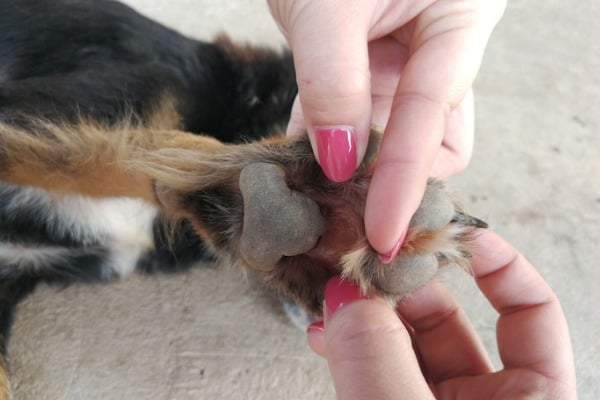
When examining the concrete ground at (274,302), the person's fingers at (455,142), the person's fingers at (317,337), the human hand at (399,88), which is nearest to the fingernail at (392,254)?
the human hand at (399,88)

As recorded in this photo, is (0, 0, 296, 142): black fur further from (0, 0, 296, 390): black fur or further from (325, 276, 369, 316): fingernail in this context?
(325, 276, 369, 316): fingernail

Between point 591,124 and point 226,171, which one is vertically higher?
point 226,171

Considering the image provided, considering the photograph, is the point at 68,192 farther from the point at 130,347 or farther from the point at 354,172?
the point at 354,172

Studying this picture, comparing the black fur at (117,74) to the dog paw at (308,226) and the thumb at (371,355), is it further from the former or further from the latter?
the thumb at (371,355)

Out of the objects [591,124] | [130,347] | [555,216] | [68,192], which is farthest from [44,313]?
[591,124]

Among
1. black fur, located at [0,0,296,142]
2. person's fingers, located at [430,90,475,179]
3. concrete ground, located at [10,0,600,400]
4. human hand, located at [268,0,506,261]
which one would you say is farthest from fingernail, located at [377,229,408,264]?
black fur, located at [0,0,296,142]

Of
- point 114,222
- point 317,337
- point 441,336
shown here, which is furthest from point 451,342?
point 114,222

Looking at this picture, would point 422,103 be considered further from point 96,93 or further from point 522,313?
point 96,93
